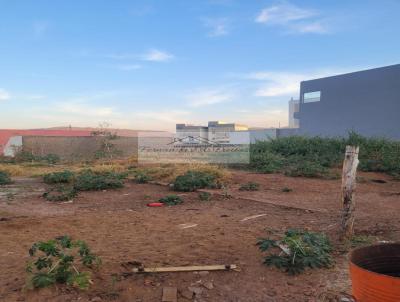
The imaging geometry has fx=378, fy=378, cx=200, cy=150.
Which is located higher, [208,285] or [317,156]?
[317,156]

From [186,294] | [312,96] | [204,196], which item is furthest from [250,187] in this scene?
[312,96]

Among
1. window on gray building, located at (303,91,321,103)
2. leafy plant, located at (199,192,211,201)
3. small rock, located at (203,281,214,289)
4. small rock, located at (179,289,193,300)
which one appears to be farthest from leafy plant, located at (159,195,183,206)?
window on gray building, located at (303,91,321,103)

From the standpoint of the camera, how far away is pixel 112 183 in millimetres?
8078

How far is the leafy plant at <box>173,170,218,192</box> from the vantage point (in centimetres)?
761

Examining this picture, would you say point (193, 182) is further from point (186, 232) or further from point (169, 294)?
point (169, 294)

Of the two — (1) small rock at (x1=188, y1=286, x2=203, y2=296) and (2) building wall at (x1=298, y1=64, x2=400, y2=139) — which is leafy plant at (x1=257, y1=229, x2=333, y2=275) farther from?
(2) building wall at (x1=298, y1=64, x2=400, y2=139)

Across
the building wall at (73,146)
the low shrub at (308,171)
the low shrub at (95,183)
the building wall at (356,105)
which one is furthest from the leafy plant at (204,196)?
the building wall at (356,105)

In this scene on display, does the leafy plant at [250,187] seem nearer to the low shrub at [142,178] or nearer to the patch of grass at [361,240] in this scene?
the low shrub at [142,178]

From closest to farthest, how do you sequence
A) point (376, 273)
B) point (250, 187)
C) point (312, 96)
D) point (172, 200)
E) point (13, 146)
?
1. point (376, 273)
2. point (172, 200)
3. point (250, 187)
4. point (13, 146)
5. point (312, 96)

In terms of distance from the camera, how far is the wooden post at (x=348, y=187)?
3.81 meters

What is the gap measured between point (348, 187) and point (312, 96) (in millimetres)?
23468

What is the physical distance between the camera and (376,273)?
199cm

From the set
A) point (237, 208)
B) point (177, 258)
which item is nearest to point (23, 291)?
point (177, 258)

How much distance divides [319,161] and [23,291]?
10.2m
